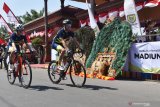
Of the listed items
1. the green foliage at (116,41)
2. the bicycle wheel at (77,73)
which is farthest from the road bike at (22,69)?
the green foliage at (116,41)

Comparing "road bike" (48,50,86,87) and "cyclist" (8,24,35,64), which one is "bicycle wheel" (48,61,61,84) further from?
"cyclist" (8,24,35,64)

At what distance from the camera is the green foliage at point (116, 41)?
14.5m

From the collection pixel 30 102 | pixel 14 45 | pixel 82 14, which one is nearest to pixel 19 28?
pixel 14 45

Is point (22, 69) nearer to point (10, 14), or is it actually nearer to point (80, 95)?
point (80, 95)

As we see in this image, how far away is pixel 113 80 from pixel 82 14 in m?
13.6

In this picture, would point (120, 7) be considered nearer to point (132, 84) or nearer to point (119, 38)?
point (119, 38)

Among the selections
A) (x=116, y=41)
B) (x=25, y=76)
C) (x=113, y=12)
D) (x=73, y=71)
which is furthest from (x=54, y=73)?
(x=113, y=12)

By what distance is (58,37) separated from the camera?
12039 millimetres

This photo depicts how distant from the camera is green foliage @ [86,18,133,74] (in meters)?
14.5

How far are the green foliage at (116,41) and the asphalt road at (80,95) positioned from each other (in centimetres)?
180

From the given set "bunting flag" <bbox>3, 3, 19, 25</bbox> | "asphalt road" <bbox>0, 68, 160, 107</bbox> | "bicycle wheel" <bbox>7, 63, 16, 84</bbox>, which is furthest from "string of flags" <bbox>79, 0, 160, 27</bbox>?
"bicycle wheel" <bbox>7, 63, 16, 84</bbox>

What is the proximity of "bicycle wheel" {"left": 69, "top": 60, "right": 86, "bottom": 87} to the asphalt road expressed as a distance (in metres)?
0.20

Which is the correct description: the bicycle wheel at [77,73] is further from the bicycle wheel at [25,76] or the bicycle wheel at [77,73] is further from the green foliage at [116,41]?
the green foliage at [116,41]

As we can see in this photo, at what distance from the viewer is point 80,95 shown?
33.4 feet
